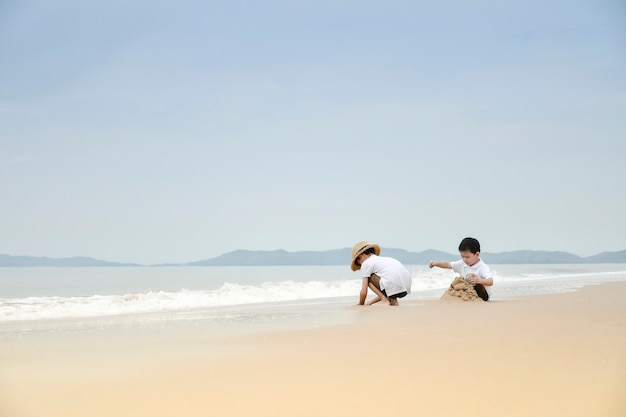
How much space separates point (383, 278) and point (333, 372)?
17.9ft

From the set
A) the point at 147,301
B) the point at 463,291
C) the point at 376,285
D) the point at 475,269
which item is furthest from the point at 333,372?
the point at 147,301

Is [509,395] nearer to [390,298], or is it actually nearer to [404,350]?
[404,350]

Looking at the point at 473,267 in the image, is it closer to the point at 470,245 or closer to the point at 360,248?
the point at 470,245

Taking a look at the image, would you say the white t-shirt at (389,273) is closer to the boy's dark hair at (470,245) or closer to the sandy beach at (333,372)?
the boy's dark hair at (470,245)

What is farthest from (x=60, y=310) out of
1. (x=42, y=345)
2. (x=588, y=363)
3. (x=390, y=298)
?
(x=588, y=363)

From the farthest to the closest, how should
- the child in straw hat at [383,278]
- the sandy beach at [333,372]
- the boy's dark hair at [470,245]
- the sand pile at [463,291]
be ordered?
1. the child in straw hat at [383,278]
2. the boy's dark hair at [470,245]
3. the sand pile at [463,291]
4. the sandy beach at [333,372]

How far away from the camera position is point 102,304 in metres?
9.54

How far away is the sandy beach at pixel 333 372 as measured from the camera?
2.68 meters

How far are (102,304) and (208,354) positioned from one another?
599 cm

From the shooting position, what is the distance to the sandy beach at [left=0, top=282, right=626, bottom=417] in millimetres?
2682

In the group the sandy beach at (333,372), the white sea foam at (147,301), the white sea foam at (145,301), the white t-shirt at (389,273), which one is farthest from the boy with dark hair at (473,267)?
the white sea foam at (145,301)

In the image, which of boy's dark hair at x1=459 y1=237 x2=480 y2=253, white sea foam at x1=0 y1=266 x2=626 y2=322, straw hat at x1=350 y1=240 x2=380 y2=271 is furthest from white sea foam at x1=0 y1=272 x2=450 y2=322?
boy's dark hair at x1=459 y1=237 x2=480 y2=253

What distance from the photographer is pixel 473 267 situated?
866 centimetres

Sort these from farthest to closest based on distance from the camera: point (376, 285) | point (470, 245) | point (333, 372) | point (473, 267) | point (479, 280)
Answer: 1. point (376, 285)
2. point (473, 267)
3. point (470, 245)
4. point (479, 280)
5. point (333, 372)
